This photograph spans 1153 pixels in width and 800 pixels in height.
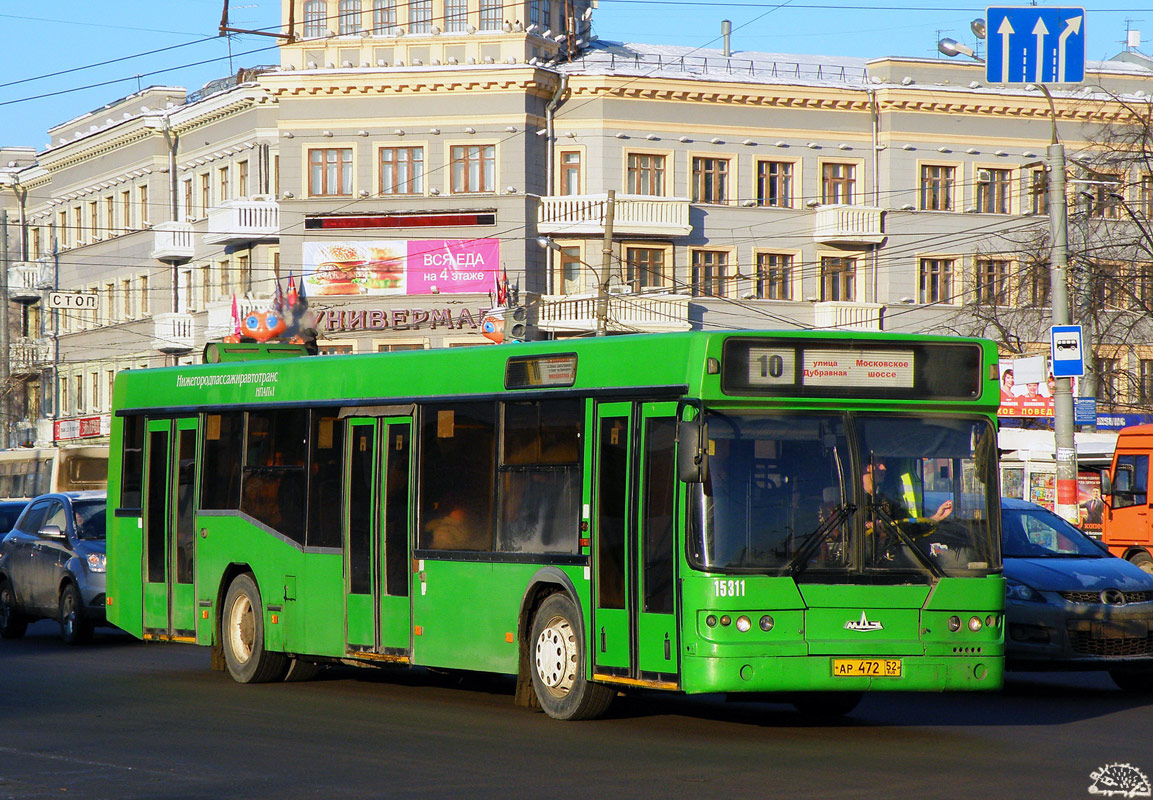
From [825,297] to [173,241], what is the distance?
20.4 m

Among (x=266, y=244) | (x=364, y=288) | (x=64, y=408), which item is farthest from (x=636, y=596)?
(x=64, y=408)

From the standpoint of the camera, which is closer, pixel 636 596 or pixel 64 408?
pixel 636 596

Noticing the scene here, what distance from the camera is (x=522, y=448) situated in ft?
43.3

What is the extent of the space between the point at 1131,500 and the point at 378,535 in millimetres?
12509

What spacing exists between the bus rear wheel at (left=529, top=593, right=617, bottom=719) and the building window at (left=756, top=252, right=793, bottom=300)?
3874cm

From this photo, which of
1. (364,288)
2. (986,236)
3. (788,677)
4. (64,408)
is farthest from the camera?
(64,408)

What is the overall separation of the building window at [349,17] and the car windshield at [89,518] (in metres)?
30.3

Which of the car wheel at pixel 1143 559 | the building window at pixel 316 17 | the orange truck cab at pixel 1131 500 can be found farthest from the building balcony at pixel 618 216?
the car wheel at pixel 1143 559

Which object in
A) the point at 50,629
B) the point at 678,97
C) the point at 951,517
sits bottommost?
the point at 50,629

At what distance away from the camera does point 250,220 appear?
51281mm

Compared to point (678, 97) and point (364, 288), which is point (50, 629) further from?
point (678, 97)

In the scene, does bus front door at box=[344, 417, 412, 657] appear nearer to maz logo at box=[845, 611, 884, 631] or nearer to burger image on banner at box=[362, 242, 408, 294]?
maz logo at box=[845, 611, 884, 631]

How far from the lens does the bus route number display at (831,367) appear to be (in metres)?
11.8

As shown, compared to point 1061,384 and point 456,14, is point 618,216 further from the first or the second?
point 1061,384
